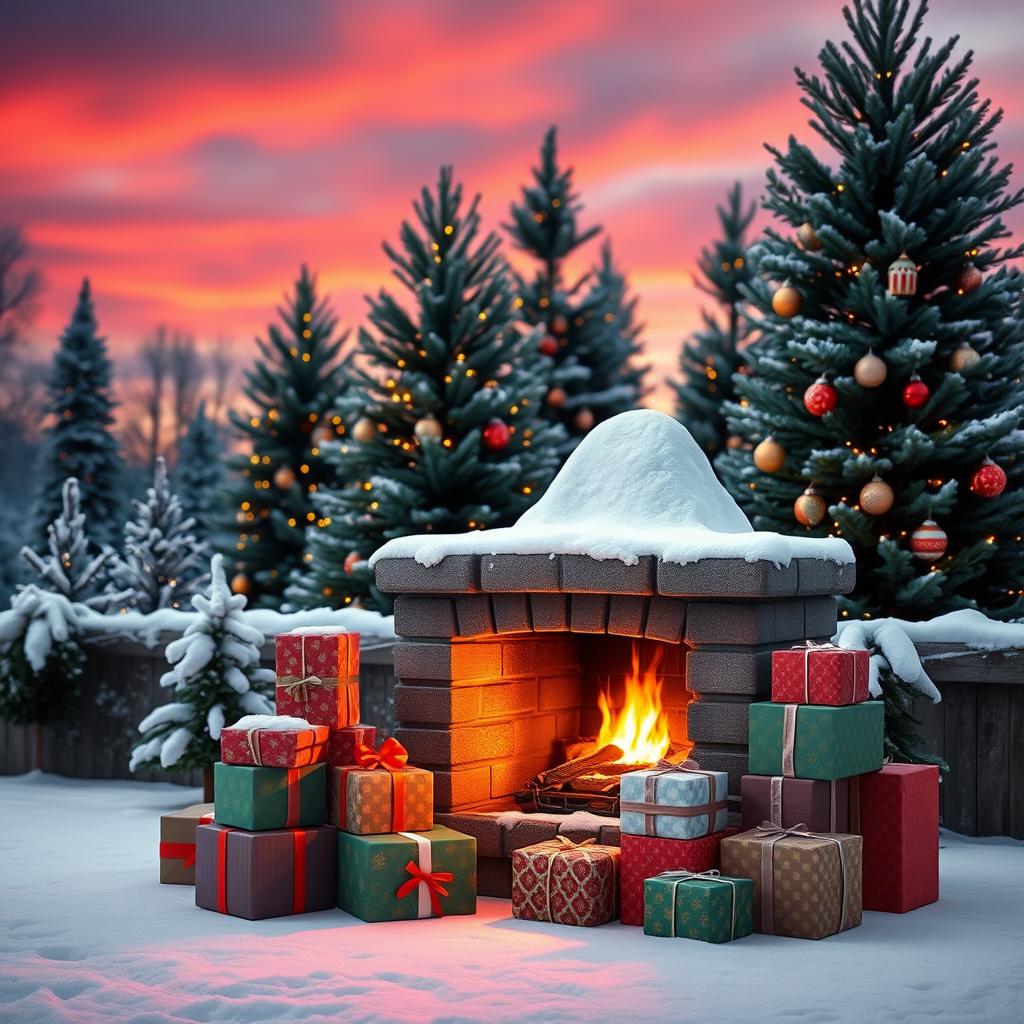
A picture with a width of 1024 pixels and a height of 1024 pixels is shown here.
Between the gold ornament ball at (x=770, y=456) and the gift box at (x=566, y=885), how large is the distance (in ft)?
14.2

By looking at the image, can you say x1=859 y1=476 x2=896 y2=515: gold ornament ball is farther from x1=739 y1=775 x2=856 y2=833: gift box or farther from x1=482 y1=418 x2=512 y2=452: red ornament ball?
x1=739 y1=775 x2=856 y2=833: gift box

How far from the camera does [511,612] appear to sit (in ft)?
23.1

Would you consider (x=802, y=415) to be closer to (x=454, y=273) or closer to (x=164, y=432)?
(x=454, y=273)

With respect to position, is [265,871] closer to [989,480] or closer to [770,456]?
[770,456]

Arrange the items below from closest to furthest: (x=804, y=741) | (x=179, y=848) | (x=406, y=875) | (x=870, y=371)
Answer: (x=804, y=741), (x=406, y=875), (x=179, y=848), (x=870, y=371)

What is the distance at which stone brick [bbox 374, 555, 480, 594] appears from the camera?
276 inches

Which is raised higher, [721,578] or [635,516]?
[635,516]

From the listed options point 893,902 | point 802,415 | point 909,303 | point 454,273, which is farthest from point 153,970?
point 454,273

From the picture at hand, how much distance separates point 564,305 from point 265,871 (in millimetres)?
11115

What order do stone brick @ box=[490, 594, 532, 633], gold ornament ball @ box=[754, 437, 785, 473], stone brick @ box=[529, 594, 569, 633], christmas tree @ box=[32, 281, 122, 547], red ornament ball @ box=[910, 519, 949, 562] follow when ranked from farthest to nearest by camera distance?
christmas tree @ box=[32, 281, 122, 547]
gold ornament ball @ box=[754, 437, 785, 473]
red ornament ball @ box=[910, 519, 949, 562]
stone brick @ box=[490, 594, 532, 633]
stone brick @ box=[529, 594, 569, 633]

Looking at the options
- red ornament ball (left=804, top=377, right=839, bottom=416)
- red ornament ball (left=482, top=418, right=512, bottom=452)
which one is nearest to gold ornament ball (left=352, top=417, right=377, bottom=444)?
red ornament ball (left=482, top=418, right=512, bottom=452)

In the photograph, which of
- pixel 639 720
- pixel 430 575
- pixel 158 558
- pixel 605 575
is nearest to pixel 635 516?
pixel 605 575

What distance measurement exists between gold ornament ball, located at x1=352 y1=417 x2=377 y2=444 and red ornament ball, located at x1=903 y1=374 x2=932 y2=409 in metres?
4.47

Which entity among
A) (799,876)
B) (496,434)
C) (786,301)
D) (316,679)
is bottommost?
(799,876)
